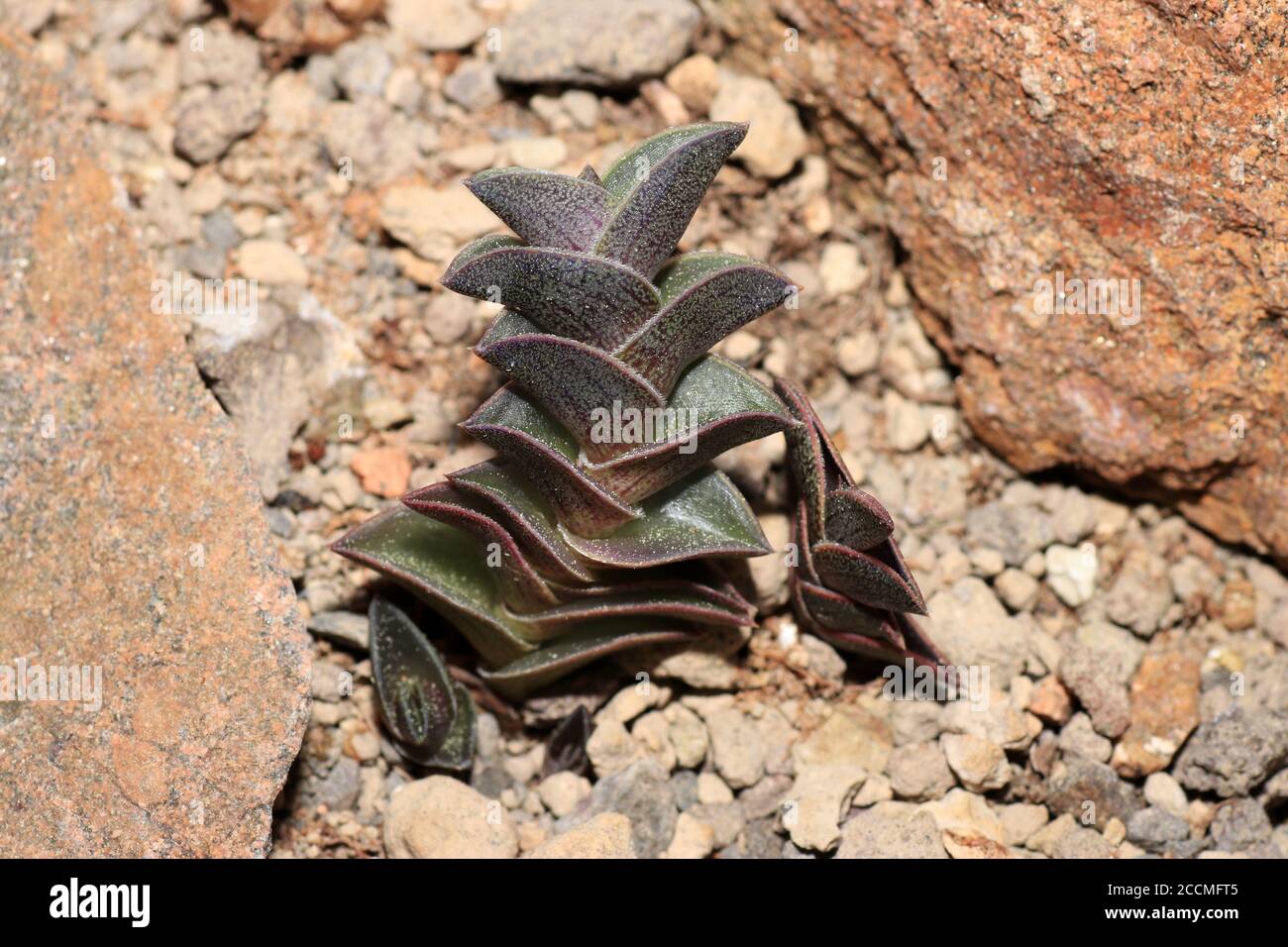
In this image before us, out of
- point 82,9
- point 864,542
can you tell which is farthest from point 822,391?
point 82,9

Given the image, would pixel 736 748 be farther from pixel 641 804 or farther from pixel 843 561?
pixel 843 561

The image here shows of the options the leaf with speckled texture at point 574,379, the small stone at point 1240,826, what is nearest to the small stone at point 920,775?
the small stone at point 1240,826

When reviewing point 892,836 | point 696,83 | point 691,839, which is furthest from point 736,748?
point 696,83

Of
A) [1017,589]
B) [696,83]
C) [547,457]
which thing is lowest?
[1017,589]

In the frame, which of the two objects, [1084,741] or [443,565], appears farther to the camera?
[1084,741]

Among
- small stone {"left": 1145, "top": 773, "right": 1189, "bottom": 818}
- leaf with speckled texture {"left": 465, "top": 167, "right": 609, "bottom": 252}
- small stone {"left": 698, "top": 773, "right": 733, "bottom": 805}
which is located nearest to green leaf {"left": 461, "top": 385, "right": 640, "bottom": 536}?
leaf with speckled texture {"left": 465, "top": 167, "right": 609, "bottom": 252}
